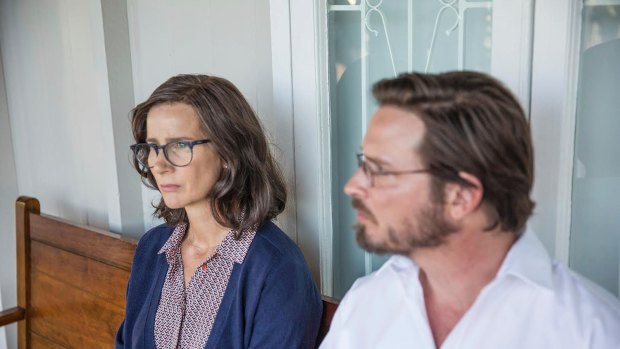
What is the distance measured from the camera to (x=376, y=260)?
73.0 inches

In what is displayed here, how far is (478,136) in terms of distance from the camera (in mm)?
1054

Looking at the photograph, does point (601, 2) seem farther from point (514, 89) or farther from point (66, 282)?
point (66, 282)

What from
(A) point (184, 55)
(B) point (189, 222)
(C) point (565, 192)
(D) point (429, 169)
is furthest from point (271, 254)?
(A) point (184, 55)

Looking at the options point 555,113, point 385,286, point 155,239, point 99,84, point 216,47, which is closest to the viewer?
point 385,286

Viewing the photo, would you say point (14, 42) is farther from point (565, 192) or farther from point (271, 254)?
point (565, 192)

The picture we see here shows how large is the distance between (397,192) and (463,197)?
0.38ft

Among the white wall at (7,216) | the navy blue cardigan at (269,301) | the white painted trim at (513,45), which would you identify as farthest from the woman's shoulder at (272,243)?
the white wall at (7,216)

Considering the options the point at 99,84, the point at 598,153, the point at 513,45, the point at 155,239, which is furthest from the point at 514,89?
the point at 99,84

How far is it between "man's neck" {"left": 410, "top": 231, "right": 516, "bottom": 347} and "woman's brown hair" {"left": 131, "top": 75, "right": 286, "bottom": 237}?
0.55 meters

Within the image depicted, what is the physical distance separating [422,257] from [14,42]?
257cm

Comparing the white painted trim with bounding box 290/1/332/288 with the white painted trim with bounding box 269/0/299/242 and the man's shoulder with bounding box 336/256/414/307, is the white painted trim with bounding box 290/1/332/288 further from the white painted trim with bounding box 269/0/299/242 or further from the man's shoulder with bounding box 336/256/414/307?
the man's shoulder with bounding box 336/256/414/307

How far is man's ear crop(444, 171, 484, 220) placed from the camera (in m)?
1.07

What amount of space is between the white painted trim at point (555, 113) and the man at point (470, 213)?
0.36m

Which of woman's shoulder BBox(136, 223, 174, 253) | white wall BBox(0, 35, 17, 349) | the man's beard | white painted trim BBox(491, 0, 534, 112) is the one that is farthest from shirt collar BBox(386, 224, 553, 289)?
white wall BBox(0, 35, 17, 349)
